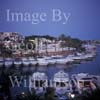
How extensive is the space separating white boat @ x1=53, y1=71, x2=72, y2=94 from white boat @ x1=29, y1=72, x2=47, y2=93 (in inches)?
4.6

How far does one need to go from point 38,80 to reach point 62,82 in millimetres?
264

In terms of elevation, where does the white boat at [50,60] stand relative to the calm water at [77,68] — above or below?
above

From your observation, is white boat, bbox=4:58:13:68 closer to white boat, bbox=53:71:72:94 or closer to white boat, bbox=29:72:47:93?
white boat, bbox=29:72:47:93

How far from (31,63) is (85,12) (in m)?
0.82

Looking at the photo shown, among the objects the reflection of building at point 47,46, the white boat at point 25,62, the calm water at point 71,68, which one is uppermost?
the reflection of building at point 47,46

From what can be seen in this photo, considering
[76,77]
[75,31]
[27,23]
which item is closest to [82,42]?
[75,31]

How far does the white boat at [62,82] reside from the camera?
3.86m

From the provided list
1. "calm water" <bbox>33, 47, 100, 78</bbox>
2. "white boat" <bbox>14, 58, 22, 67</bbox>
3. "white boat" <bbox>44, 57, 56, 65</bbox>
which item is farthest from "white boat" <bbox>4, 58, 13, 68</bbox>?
"white boat" <bbox>44, 57, 56, 65</bbox>

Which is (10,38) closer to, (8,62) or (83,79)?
(8,62)

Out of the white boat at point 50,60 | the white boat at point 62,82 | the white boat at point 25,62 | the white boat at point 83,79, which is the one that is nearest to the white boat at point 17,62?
→ the white boat at point 25,62

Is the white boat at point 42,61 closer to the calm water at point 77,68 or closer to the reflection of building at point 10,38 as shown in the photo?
the calm water at point 77,68

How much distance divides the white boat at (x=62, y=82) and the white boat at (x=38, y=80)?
12cm

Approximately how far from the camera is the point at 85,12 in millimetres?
3934

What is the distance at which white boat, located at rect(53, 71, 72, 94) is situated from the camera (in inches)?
152
